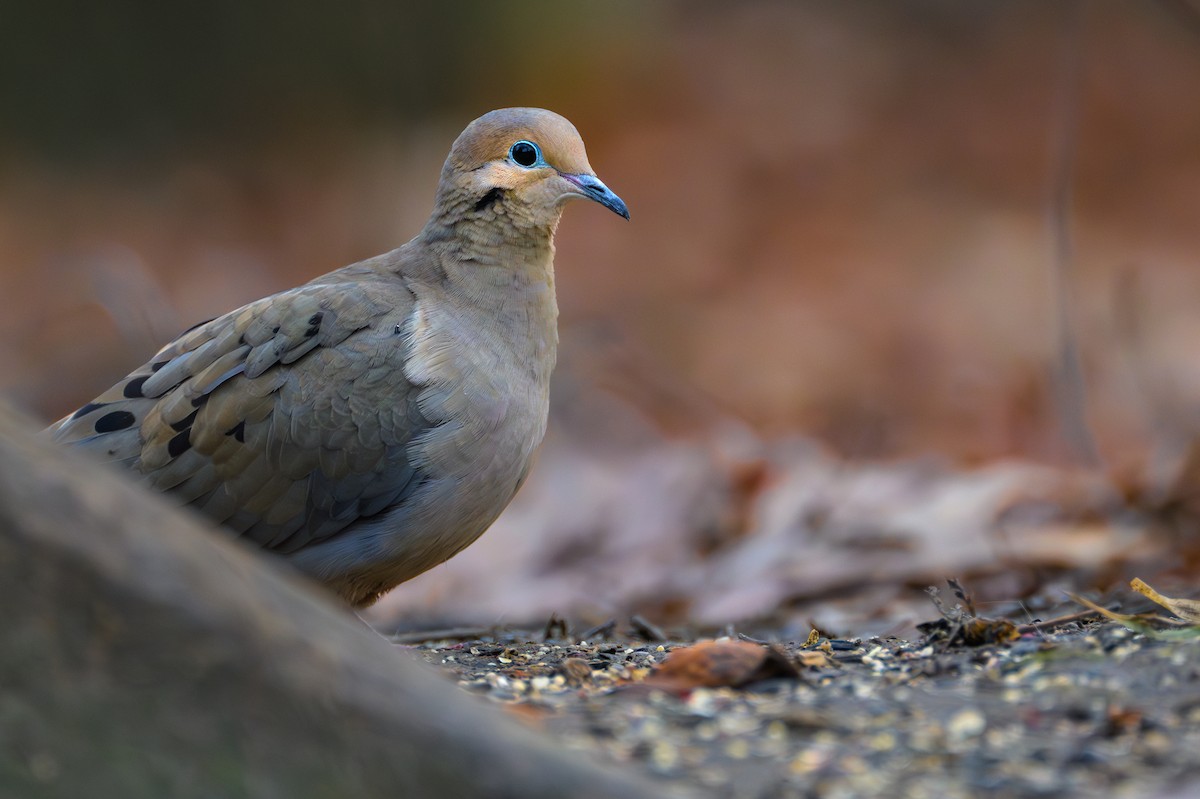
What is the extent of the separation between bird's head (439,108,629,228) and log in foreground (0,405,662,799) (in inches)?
100

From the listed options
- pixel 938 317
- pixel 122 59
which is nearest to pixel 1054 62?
pixel 938 317

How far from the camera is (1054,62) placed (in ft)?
47.4

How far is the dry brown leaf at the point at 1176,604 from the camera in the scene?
327 centimetres

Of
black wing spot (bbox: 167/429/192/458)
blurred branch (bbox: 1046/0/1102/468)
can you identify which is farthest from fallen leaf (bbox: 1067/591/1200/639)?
blurred branch (bbox: 1046/0/1102/468)

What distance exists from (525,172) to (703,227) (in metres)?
9.09

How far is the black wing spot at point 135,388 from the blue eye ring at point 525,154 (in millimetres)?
1315

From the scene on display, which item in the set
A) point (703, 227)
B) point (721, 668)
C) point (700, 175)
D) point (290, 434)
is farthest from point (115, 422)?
point (700, 175)

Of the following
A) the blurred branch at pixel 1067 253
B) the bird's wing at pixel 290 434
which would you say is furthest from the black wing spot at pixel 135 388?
the blurred branch at pixel 1067 253

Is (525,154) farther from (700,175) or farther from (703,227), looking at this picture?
(700,175)

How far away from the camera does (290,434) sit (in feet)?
13.4

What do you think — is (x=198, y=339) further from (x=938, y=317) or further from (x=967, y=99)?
(x=967, y=99)

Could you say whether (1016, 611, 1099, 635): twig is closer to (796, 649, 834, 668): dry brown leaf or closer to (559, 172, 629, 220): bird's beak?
(796, 649, 834, 668): dry brown leaf

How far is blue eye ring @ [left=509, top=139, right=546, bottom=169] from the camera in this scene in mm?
4508

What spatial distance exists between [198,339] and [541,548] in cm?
327
